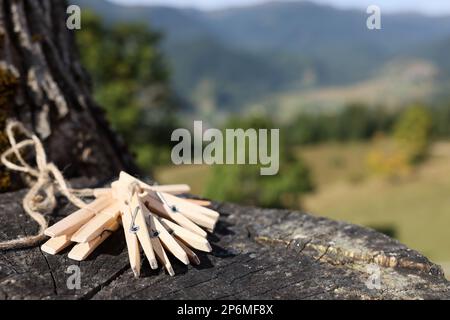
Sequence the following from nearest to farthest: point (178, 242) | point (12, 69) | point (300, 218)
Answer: point (178, 242) < point (300, 218) < point (12, 69)

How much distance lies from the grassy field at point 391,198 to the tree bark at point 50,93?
20.1m

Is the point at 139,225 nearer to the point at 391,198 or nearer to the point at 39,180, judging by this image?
the point at 39,180

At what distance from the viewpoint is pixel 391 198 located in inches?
1606

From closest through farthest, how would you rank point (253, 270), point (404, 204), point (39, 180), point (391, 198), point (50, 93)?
point (253, 270) < point (39, 180) < point (50, 93) < point (404, 204) < point (391, 198)

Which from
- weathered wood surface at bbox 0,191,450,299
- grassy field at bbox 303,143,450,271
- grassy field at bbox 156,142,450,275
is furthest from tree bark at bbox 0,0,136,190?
grassy field at bbox 303,143,450,271

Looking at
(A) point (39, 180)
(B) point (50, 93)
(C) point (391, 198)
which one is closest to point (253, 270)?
(A) point (39, 180)

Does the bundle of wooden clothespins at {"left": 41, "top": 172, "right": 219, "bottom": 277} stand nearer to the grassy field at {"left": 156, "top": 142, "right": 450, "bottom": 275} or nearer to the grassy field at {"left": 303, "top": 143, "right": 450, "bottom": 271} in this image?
the grassy field at {"left": 156, "top": 142, "right": 450, "bottom": 275}

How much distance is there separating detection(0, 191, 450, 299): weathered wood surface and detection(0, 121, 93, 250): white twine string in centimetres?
8

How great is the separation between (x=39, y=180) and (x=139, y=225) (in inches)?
35.0
